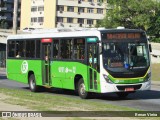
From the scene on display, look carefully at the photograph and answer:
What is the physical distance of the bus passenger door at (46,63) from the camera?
2420cm

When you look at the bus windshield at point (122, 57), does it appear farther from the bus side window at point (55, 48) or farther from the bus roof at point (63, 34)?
the bus side window at point (55, 48)

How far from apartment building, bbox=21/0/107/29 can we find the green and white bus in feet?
307

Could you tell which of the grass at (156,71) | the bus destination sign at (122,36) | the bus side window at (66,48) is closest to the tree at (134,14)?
the grass at (156,71)

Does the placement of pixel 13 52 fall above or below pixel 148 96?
above

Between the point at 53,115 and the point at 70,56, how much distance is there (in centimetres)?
912

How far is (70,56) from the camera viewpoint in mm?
22453

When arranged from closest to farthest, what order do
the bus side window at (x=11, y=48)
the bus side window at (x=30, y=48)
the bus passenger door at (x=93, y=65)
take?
the bus passenger door at (x=93, y=65), the bus side window at (x=30, y=48), the bus side window at (x=11, y=48)

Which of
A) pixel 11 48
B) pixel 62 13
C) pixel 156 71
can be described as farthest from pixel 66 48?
pixel 62 13

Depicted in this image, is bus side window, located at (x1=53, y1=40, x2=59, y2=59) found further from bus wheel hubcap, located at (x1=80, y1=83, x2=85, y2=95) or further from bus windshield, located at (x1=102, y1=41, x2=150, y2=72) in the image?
bus windshield, located at (x1=102, y1=41, x2=150, y2=72)

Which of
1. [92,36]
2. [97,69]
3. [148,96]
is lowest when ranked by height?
[148,96]

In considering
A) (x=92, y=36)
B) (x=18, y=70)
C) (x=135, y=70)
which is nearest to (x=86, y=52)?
(x=92, y=36)

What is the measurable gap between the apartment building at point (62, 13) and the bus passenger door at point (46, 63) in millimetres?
92715

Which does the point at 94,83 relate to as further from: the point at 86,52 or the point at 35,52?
the point at 35,52

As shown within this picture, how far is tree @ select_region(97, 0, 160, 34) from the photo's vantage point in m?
81.6
